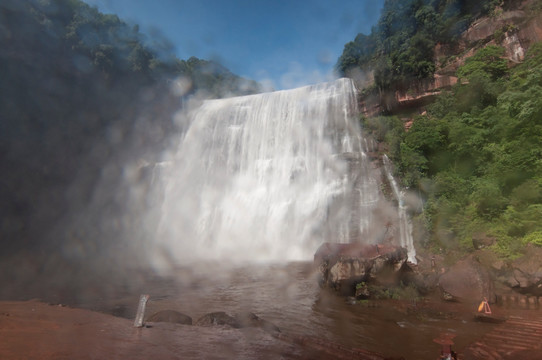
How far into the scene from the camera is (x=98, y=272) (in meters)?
14.8

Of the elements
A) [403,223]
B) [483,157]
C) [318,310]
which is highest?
[483,157]

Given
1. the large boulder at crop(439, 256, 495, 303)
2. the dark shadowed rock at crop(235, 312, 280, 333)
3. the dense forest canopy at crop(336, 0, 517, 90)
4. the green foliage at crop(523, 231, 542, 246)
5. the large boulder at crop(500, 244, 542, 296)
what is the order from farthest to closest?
the dense forest canopy at crop(336, 0, 517, 90) → the green foliage at crop(523, 231, 542, 246) → the large boulder at crop(439, 256, 495, 303) → the large boulder at crop(500, 244, 542, 296) → the dark shadowed rock at crop(235, 312, 280, 333)

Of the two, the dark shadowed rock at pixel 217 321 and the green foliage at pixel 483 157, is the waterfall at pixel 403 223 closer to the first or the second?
the green foliage at pixel 483 157

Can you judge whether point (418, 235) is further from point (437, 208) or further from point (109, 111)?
point (109, 111)

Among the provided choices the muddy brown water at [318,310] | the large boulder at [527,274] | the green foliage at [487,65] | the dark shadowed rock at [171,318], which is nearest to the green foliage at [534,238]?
the large boulder at [527,274]

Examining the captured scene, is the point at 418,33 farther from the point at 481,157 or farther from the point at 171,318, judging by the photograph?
the point at 171,318

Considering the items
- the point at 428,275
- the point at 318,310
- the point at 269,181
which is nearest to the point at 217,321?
the point at 318,310

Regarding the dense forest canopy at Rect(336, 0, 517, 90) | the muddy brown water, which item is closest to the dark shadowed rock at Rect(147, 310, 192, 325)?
the muddy brown water

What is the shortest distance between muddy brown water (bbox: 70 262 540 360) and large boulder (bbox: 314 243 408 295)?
20.7 inches

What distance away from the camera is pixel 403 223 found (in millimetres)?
16406

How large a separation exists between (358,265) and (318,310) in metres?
2.39

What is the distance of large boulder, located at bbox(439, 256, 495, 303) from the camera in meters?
9.00

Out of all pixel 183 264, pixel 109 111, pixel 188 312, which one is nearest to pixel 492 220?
pixel 188 312

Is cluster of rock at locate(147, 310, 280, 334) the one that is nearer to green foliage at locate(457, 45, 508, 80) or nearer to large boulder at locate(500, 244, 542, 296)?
large boulder at locate(500, 244, 542, 296)
